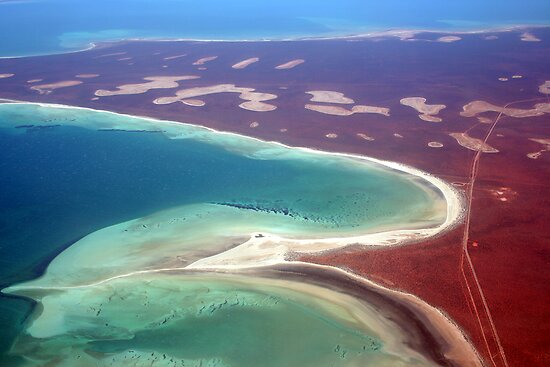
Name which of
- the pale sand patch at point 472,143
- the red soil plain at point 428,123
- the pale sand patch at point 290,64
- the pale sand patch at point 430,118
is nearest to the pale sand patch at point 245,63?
the red soil plain at point 428,123

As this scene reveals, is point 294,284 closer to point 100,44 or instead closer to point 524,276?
point 524,276

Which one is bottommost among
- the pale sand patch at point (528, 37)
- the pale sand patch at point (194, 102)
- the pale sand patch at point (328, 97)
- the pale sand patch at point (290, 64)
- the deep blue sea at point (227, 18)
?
the pale sand patch at point (328, 97)

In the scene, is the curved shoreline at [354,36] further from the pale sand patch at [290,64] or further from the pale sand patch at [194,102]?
the pale sand patch at [194,102]

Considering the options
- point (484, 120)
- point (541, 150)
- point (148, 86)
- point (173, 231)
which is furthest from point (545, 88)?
point (173, 231)

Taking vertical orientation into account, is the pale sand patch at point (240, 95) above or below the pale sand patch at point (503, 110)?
above

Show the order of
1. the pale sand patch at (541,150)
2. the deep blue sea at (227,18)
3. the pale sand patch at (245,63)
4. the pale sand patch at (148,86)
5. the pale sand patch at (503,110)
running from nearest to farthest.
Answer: the pale sand patch at (541,150) → the pale sand patch at (503,110) → the pale sand patch at (148,86) → the pale sand patch at (245,63) → the deep blue sea at (227,18)

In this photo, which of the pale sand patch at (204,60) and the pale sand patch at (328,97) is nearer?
the pale sand patch at (328,97)

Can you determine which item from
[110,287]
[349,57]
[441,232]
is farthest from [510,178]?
[349,57]

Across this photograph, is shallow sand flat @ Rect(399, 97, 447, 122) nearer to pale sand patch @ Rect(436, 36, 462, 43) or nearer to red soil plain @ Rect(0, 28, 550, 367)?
red soil plain @ Rect(0, 28, 550, 367)
